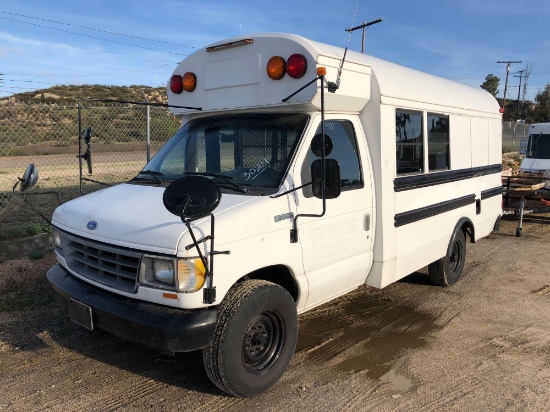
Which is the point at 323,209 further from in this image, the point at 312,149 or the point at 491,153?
the point at 491,153

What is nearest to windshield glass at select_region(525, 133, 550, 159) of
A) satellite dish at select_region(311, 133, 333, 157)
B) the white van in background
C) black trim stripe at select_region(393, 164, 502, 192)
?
the white van in background

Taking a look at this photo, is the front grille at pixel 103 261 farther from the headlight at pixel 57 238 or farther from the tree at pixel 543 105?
the tree at pixel 543 105

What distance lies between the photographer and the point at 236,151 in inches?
161

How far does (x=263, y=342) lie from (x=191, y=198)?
1.33m

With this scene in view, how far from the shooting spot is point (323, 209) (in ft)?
11.8

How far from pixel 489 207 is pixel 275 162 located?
4.47 metres

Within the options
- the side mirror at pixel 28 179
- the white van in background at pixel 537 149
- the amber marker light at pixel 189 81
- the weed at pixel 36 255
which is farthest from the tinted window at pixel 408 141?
the white van in background at pixel 537 149

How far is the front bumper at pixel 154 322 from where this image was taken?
118 inches

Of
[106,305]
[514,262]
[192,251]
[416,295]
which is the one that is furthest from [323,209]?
[514,262]

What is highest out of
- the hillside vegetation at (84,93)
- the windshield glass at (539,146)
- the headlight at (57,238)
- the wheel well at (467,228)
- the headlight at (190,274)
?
the hillside vegetation at (84,93)

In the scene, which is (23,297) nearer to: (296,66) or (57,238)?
(57,238)

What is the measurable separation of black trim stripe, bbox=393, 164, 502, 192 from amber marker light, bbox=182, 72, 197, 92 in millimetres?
2115

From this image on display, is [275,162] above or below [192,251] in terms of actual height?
above

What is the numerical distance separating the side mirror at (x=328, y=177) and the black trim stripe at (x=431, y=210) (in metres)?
1.37
